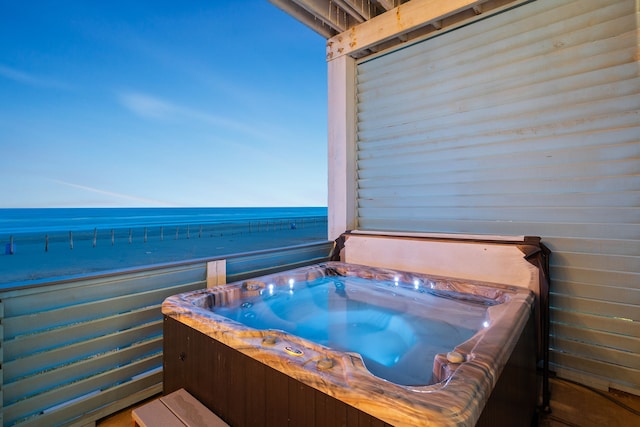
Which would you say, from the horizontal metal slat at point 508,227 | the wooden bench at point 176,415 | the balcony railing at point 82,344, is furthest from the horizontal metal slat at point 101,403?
the horizontal metal slat at point 508,227

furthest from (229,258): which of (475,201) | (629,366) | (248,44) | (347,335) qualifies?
(248,44)

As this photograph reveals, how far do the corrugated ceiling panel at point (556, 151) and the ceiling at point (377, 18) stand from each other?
10 centimetres

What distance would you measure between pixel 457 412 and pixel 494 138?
6.32 ft

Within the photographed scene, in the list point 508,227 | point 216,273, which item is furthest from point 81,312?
point 508,227

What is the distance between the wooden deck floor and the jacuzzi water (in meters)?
0.61

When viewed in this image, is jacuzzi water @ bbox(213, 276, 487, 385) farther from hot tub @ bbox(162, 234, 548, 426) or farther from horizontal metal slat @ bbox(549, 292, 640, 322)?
horizontal metal slat @ bbox(549, 292, 640, 322)

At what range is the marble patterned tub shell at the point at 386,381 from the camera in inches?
22.6

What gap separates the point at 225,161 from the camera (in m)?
13.0

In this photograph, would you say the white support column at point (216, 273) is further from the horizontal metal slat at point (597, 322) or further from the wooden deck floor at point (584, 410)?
the horizontal metal slat at point (597, 322)

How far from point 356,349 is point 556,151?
67.7 inches

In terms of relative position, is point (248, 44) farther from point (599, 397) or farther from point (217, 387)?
point (599, 397)

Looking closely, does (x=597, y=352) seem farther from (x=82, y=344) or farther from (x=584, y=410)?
(x=82, y=344)

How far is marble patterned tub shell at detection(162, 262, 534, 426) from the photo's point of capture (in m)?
0.58

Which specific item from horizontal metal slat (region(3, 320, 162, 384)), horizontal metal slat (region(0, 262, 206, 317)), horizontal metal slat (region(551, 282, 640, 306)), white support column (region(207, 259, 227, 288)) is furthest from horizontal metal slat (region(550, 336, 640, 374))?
horizontal metal slat (region(3, 320, 162, 384))
